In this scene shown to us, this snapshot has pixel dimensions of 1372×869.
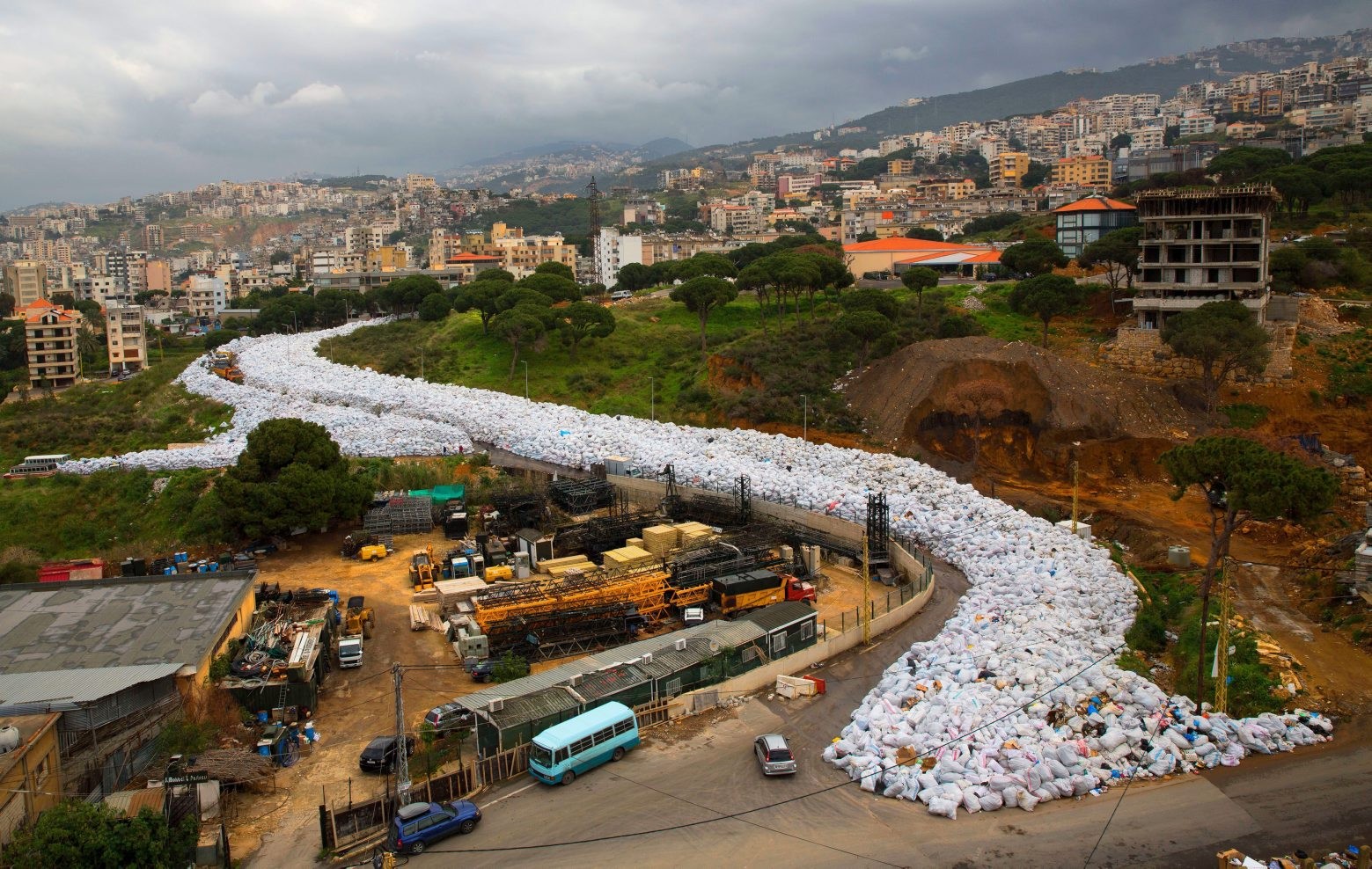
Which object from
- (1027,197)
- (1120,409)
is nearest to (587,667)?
(1120,409)

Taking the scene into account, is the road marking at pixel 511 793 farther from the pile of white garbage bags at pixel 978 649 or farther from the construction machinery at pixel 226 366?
the construction machinery at pixel 226 366

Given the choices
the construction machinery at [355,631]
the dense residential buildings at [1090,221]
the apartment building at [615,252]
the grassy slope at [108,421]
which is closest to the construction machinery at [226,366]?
the grassy slope at [108,421]

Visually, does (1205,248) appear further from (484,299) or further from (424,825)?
(424,825)

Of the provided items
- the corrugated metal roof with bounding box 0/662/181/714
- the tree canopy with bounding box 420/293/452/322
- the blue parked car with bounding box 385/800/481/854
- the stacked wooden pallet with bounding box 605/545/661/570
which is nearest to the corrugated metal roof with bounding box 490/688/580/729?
the blue parked car with bounding box 385/800/481/854

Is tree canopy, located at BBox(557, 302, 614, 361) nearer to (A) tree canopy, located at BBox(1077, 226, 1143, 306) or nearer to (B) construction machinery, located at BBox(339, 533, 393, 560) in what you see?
(A) tree canopy, located at BBox(1077, 226, 1143, 306)

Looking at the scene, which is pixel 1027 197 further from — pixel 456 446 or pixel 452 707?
pixel 452 707
